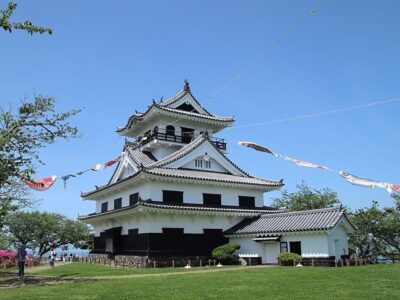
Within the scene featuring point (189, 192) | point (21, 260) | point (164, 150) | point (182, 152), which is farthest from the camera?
point (164, 150)

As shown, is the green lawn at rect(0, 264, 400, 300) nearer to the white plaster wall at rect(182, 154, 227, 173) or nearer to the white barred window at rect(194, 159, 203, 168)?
the white plaster wall at rect(182, 154, 227, 173)

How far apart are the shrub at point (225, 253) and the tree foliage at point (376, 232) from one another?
58.9 feet

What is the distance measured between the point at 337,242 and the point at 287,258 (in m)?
3.61

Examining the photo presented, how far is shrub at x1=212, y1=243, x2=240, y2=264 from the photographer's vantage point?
30.1 m

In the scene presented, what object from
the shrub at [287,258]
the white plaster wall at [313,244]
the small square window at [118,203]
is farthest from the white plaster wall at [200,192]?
the shrub at [287,258]

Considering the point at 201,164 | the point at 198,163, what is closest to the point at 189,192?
→ the point at 198,163

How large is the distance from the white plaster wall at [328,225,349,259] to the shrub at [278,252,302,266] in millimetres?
2232

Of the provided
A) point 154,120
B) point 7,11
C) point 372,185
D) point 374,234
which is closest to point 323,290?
point 372,185

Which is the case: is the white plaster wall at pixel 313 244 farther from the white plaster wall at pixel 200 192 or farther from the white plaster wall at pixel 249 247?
the white plaster wall at pixel 200 192

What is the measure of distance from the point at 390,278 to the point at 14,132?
18.1 meters

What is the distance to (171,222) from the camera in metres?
30.8

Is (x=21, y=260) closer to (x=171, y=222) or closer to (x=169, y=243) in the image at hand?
(x=169, y=243)

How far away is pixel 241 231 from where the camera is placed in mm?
31828

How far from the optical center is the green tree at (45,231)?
198 ft
